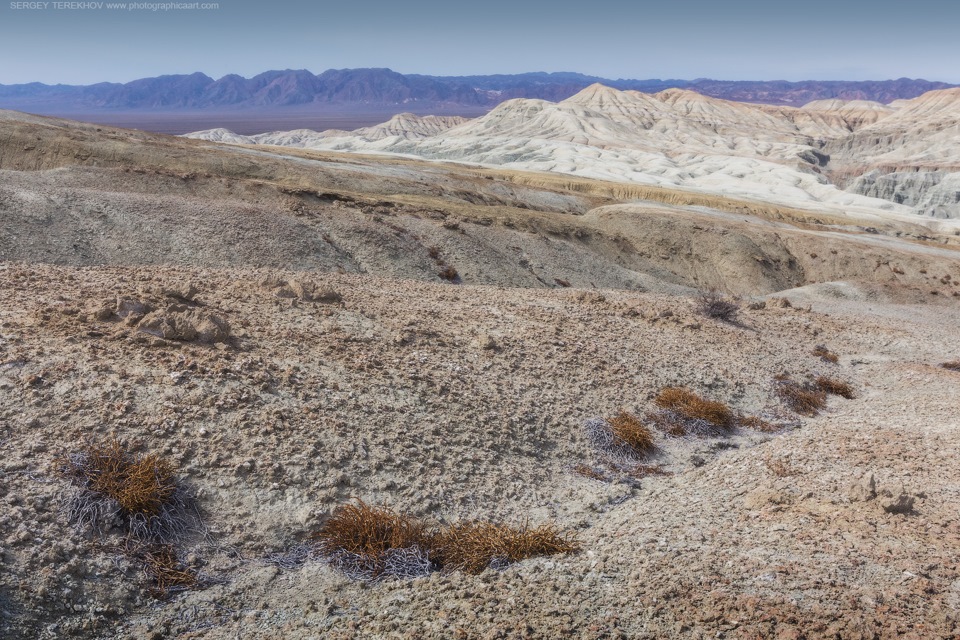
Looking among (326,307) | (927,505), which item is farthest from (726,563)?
(326,307)

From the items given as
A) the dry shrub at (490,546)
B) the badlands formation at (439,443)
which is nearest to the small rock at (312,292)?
the badlands formation at (439,443)

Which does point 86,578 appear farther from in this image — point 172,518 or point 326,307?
point 326,307

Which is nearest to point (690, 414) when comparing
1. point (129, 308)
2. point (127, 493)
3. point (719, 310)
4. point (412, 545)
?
point (412, 545)

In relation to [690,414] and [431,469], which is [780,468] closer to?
[690,414]

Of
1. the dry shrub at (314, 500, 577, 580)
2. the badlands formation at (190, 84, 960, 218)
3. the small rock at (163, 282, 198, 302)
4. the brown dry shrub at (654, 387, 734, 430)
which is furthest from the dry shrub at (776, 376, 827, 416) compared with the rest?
the badlands formation at (190, 84, 960, 218)

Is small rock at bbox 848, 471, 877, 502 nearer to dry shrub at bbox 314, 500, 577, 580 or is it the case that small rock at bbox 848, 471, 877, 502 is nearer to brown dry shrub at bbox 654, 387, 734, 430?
dry shrub at bbox 314, 500, 577, 580

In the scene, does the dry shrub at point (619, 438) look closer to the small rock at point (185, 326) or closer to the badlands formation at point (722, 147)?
the small rock at point (185, 326)
